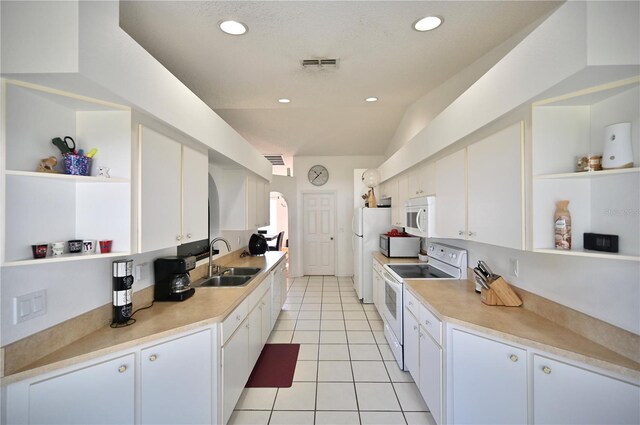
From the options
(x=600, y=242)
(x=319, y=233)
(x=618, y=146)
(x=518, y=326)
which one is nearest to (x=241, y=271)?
(x=518, y=326)

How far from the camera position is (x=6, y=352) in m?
1.14

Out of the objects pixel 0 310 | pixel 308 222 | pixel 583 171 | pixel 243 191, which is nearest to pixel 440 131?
pixel 583 171

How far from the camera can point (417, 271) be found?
121 inches

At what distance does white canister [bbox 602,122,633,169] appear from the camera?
1.18 metres

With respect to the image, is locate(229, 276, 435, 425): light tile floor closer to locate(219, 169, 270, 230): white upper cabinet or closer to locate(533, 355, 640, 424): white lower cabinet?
locate(533, 355, 640, 424): white lower cabinet

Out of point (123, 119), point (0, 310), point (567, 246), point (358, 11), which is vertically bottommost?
point (0, 310)

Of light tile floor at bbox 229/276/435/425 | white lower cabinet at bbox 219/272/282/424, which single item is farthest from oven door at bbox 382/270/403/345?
white lower cabinet at bbox 219/272/282/424

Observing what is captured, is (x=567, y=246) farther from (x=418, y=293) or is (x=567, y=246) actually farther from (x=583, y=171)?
(x=418, y=293)

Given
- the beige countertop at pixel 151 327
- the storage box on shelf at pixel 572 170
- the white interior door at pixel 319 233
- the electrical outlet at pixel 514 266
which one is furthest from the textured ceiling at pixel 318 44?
the white interior door at pixel 319 233

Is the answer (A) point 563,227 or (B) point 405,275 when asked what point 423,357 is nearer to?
(B) point 405,275

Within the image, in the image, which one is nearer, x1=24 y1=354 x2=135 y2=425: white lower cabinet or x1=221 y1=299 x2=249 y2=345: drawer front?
x1=24 y1=354 x2=135 y2=425: white lower cabinet

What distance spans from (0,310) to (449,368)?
226 centimetres

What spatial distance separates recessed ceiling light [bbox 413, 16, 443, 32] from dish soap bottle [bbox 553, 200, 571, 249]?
132cm

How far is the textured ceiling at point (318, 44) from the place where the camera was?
5.29 ft
